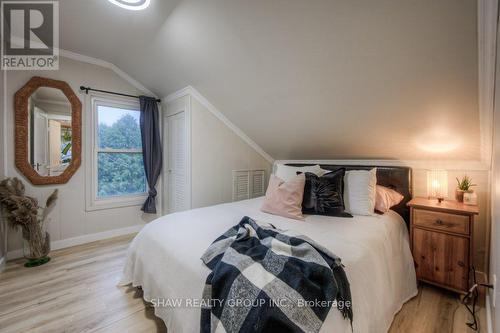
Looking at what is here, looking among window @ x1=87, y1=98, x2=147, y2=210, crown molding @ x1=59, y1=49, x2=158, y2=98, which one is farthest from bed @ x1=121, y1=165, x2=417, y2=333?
crown molding @ x1=59, y1=49, x2=158, y2=98

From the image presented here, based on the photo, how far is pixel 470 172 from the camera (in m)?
2.00

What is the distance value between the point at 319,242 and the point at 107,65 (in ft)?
11.6

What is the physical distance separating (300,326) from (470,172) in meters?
2.30

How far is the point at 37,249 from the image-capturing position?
2.35 metres

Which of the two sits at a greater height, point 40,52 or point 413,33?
point 40,52

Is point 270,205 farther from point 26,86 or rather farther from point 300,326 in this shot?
point 26,86

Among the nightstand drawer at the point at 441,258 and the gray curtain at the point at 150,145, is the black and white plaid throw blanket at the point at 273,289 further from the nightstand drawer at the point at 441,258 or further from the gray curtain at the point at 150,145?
the gray curtain at the point at 150,145

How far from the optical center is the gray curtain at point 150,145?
10.8 ft

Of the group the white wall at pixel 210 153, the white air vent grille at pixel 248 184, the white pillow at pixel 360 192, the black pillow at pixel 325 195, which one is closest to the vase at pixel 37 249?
the white wall at pixel 210 153

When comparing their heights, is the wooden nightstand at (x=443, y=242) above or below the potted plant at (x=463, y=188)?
below

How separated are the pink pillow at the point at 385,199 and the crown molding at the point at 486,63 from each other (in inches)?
30.5

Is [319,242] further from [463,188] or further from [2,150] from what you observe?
[2,150]

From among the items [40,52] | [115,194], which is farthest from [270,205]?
[40,52]

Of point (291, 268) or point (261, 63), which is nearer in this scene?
point (291, 268)
